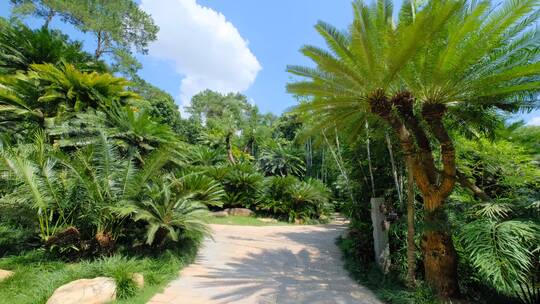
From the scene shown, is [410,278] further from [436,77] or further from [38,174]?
[38,174]

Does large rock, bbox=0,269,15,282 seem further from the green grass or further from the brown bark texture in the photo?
the green grass

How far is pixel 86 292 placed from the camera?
336 centimetres

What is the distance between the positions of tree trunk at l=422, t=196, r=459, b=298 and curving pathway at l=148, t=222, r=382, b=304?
98cm

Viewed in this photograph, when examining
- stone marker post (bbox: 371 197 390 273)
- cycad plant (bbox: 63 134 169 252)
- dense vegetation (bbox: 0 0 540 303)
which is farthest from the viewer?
stone marker post (bbox: 371 197 390 273)

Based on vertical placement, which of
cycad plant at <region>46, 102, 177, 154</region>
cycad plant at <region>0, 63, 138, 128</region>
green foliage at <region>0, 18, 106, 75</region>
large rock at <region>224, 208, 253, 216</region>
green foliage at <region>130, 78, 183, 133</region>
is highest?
green foliage at <region>130, 78, 183, 133</region>

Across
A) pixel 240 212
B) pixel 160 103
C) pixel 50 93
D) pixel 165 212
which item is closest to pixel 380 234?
pixel 165 212

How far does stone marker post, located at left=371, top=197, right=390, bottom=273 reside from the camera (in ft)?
17.5

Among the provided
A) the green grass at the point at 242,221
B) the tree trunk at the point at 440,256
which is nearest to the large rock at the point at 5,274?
the tree trunk at the point at 440,256

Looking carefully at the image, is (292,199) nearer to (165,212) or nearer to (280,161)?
(280,161)

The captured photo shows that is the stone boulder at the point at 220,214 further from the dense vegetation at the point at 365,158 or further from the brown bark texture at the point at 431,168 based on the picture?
the brown bark texture at the point at 431,168

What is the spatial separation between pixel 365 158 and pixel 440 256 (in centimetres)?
298

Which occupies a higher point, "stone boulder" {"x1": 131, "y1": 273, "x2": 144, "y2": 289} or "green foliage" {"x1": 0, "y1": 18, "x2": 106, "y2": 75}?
"green foliage" {"x1": 0, "y1": 18, "x2": 106, "y2": 75}

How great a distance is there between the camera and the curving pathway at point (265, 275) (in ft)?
13.0

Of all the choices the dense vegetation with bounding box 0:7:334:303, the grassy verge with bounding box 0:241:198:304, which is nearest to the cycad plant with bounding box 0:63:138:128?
the dense vegetation with bounding box 0:7:334:303
